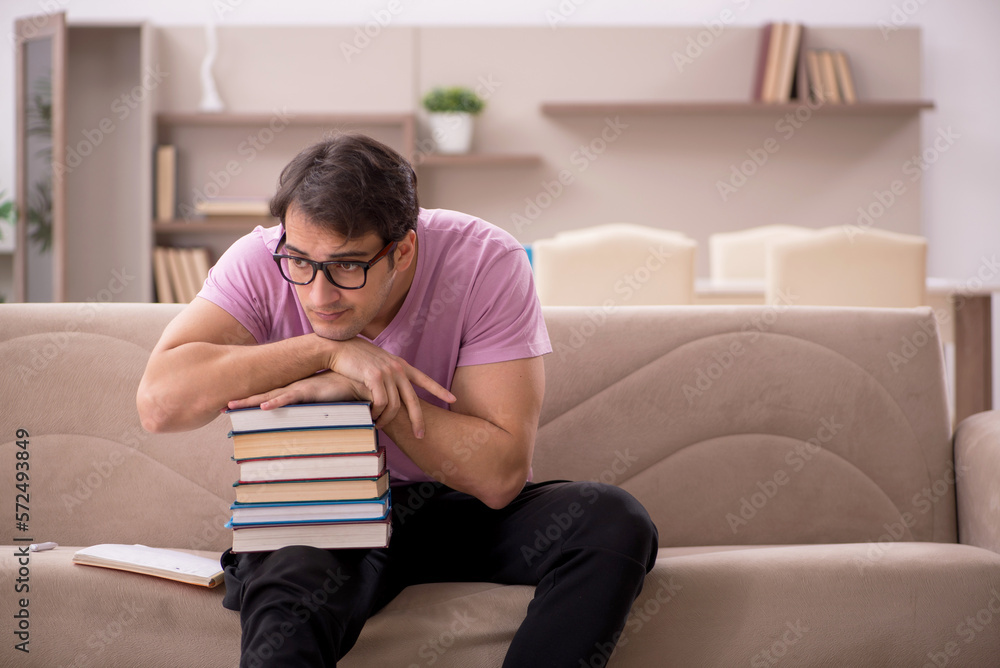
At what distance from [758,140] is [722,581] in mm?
3684

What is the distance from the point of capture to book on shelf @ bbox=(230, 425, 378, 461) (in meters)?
1.15

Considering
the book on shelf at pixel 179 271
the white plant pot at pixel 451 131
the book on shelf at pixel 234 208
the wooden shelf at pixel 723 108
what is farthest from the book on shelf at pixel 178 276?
the wooden shelf at pixel 723 108

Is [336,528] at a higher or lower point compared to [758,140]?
lower

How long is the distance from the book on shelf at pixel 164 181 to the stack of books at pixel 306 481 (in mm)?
3489

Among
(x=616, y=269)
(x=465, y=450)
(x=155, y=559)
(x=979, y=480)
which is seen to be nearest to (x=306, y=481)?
(x=465, y=450)

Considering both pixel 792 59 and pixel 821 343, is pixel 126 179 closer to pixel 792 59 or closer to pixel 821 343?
pixel 792 59

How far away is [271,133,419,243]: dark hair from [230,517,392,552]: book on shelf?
410 mm

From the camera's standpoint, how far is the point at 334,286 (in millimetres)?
1197

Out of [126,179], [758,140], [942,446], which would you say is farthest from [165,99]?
[942,446]

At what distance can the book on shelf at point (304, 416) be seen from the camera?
3.72 feet

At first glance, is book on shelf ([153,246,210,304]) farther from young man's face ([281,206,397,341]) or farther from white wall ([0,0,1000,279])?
young man's face ([281,206,397,341])

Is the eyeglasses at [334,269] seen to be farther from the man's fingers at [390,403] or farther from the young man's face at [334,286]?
the man's fingers at [390,403]

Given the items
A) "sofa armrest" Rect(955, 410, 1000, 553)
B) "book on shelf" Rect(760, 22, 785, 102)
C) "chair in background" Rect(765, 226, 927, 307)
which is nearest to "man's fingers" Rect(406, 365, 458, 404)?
"sofa armrest" Rect(955, 410, 1000, 553)

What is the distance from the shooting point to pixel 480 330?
129cm
